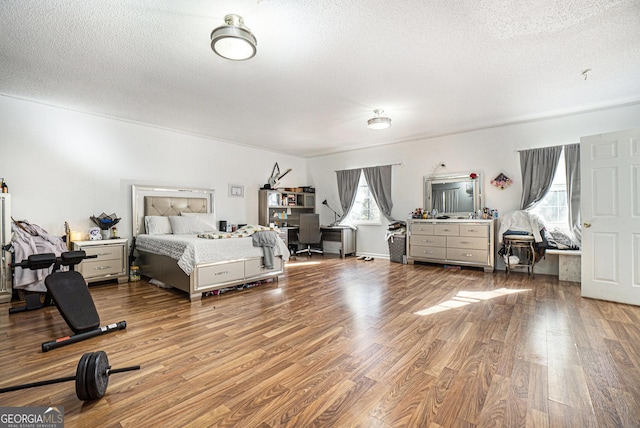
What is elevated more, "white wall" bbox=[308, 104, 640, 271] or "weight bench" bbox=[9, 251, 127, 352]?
"white wall" bbox=[308, 104, 640, 271]

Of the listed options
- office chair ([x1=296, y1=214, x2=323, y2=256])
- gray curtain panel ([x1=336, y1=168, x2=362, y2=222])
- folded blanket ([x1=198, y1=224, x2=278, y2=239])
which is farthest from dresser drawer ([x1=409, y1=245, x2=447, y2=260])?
folded blanket ([x1=198, y1=224, x2=278, y2=239])

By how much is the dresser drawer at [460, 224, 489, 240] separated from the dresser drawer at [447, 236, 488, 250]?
0.23 ft

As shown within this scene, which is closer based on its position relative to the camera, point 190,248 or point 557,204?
point 190,248

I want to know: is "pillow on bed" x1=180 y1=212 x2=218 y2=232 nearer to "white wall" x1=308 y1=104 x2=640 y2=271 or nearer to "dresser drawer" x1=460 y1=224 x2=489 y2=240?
"white wall" x1=308 y1=104 x2=640 y2=271

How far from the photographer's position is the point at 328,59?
2.98 m

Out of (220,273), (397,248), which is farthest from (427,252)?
(220,273)

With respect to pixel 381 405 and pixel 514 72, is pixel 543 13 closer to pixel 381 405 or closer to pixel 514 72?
pixel 514 72

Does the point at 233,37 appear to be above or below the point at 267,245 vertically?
above

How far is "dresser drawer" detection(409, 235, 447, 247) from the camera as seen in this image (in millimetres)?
5539

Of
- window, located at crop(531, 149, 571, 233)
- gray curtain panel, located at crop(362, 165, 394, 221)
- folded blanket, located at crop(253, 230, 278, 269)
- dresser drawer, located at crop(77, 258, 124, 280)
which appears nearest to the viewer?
dresser drawer, located at crop(77, 258, 124, 280)

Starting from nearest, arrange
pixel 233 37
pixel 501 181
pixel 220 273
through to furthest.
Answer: pixel 233 37 → pixel 220 273 → pixel 501 181

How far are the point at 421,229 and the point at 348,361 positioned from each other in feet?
13.7

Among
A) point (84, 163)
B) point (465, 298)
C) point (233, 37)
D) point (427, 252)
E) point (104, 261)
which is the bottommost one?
point (465, 298)

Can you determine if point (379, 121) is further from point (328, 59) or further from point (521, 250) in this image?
point (521, 250)
